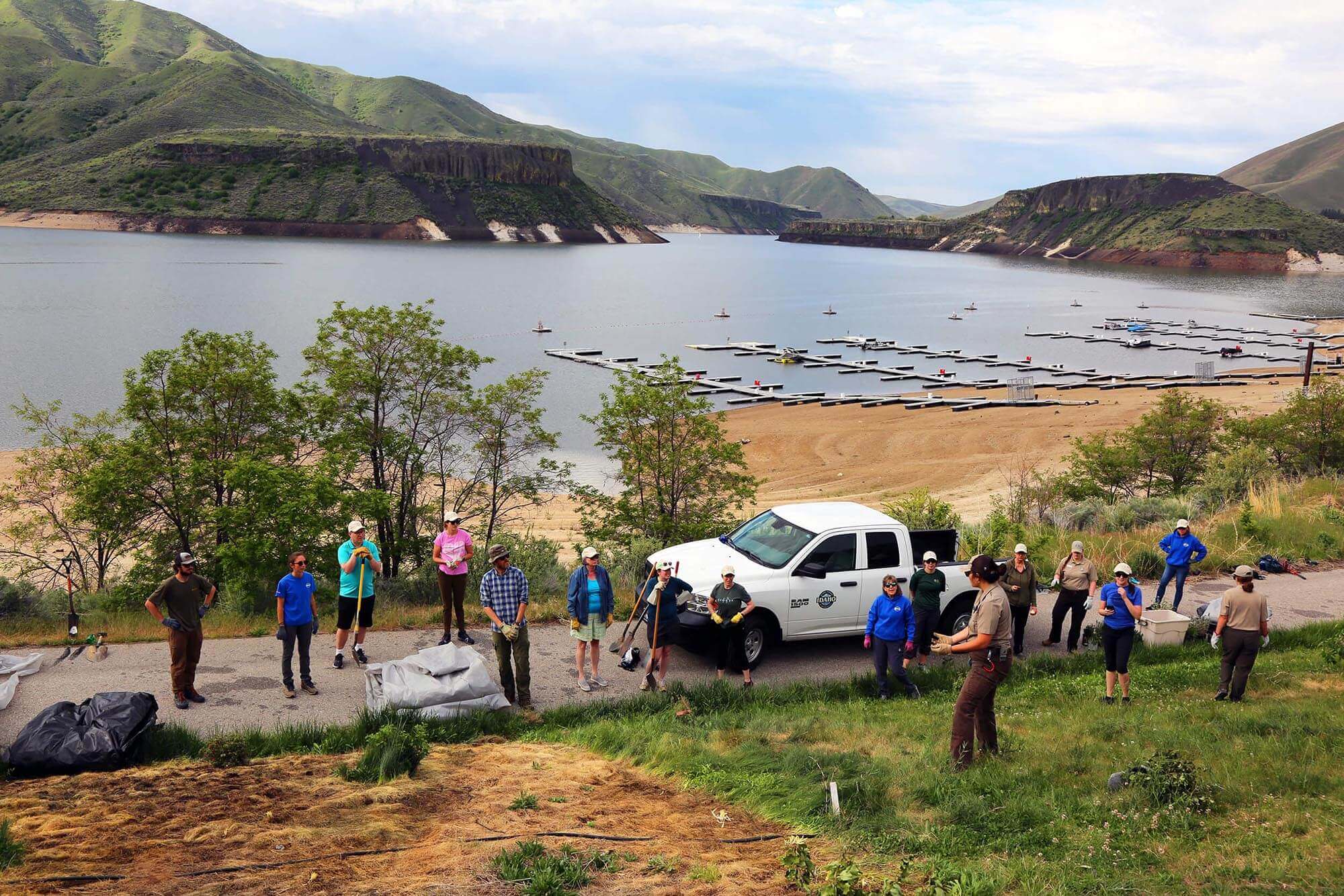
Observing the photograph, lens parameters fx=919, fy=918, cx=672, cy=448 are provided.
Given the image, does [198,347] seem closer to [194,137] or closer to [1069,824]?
[1069,824]

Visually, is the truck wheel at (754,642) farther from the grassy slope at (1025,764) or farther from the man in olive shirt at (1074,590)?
the man in olive shirt at (1074,590)

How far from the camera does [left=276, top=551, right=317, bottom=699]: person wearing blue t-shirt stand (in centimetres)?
977

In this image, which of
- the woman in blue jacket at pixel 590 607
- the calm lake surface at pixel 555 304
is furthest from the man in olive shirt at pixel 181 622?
the calm lake surface at pixel 555 304

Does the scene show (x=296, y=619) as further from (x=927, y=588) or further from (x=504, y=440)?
(x=504, y=440)

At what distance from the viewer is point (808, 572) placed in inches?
455

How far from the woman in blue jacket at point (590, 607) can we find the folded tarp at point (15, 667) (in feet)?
18.5

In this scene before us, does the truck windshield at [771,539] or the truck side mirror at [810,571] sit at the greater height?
the truck windshield at [771,539]

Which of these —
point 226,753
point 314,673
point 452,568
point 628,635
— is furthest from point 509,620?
point 226,753

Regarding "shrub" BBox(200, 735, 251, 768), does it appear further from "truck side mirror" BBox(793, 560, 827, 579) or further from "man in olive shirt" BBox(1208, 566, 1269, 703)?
"man in olive shirt" BBox(1208, 566, 1269, 703)

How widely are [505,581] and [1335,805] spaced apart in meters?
7.57

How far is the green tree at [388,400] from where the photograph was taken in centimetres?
1623

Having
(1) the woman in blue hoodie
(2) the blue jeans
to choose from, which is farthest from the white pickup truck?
(2) the blue jeans

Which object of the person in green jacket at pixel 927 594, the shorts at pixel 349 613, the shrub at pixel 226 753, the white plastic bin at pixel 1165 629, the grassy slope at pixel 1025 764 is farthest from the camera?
the white plastic bin at pixel 1165 629

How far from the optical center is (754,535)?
12336 millimetres
